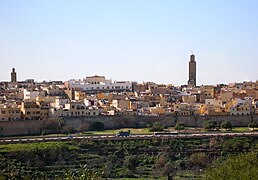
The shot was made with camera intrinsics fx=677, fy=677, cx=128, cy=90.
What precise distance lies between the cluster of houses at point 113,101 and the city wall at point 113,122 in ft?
A: 2.43

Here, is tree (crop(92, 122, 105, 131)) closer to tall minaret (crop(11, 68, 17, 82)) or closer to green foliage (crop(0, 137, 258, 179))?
green foliage (crop(0, 137, 258, 179))

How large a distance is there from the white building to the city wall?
11936mm

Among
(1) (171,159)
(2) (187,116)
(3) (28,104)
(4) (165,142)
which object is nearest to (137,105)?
(2) (187,116)

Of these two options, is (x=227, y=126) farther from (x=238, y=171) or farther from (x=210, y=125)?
(x=238, y=171)

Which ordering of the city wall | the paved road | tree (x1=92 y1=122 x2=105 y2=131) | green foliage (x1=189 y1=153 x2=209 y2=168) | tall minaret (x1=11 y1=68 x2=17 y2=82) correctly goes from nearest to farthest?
green foliage (x1=189 y1=153 x2=209 y2=168)
the paved road
the city wall
tree (x1=92 y1=122 x2=105 y2=131)
tall minaret (x1=11 y1=68 x2=17 y2=82)

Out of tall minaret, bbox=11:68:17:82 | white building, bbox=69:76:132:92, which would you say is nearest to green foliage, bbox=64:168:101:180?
white building, bbox=69:76:132:92

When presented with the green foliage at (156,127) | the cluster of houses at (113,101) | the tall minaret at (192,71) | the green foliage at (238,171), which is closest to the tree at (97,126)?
the cluster of houses at (113,101)

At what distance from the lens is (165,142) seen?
1356 inches

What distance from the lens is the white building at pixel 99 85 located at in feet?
179

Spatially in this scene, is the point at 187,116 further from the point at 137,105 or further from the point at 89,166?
the point at 89,166

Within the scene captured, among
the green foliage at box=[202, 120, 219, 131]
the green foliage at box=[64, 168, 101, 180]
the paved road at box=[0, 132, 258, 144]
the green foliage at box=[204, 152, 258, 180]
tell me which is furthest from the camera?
the green foliage at box=[202, 120, 219, 131]

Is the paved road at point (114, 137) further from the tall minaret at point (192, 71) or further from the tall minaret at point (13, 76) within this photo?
the tall minaret at point (13, 76)

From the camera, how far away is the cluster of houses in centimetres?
4075

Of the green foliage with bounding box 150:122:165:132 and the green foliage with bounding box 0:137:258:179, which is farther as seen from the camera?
the green foliage with bounding box 150:122:165:132
